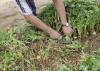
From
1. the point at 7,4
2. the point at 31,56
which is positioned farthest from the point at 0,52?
the point at 7,4

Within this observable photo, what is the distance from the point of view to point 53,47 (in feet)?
15.1

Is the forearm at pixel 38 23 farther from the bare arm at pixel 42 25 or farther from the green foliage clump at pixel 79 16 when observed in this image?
the green foliage clump at pixel 79 16

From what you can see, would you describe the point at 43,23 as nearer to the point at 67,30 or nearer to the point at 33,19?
the point at 33,19

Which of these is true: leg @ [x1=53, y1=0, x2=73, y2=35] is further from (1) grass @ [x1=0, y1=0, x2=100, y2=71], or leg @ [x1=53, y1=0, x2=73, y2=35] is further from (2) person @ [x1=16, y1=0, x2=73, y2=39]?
(1) grass @ [x1=0, y1=0, x2=100, y2=71]

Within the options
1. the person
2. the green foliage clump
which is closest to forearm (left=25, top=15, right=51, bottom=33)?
the person

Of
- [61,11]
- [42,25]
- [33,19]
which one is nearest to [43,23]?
[42,25]

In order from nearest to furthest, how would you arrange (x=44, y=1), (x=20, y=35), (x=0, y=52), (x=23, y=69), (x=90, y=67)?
(x=90, y=67) < (x=23, y=69) < (x=0, y=52) < (x=20, y=35) < (x=44, y=1)

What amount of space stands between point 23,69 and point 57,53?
19.4 inches

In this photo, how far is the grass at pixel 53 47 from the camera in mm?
4297

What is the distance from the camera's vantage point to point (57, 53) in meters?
4.54

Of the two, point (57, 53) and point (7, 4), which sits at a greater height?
point (7, 4)

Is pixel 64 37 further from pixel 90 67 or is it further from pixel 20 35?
pixel 90 67

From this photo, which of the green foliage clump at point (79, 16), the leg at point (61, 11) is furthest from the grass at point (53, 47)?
the leg at point (61, 11)

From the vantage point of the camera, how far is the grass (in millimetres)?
4297
